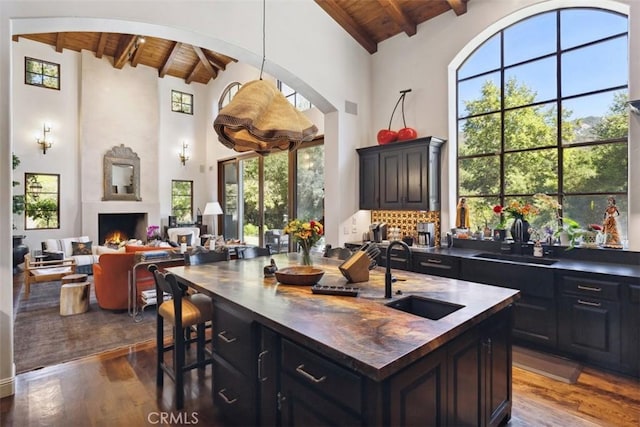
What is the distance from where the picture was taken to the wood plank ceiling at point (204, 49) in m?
4.77

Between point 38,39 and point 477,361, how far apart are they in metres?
10.7

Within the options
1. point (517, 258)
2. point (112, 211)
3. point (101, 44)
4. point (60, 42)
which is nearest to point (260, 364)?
point (517, 258)

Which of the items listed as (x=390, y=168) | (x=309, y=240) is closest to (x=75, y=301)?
(x=309, y=240)

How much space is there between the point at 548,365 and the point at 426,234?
195 centimetres

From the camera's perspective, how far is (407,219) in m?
5.17

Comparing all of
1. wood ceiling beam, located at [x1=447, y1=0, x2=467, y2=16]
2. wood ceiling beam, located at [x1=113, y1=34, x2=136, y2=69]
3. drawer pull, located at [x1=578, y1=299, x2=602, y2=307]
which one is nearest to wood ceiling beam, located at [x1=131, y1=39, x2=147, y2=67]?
wood ceiling beam, located at [x1=113, y1=34, x2=136, y2=69]

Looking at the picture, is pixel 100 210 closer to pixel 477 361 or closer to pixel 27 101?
pixel 27 101

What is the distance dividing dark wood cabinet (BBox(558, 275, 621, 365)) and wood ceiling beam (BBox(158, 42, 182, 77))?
9.12 m

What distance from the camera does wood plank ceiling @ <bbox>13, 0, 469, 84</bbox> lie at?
477 cm

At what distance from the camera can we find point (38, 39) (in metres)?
7.93

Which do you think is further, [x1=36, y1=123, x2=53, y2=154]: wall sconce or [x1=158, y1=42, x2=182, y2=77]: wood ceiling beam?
[x1=158, y1=42, x2=182, y2=77]: wood ceiling beam

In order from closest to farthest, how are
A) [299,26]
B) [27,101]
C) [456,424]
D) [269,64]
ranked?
[456,424] → [269,64] → [299,26] → [27,101]

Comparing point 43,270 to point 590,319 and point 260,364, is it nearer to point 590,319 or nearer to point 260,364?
point 260,364

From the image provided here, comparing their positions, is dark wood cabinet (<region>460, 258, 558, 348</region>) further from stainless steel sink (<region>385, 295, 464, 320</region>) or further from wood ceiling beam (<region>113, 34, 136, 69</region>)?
wood ceiling beam (<region>113, 34, 136, 69</region>)
